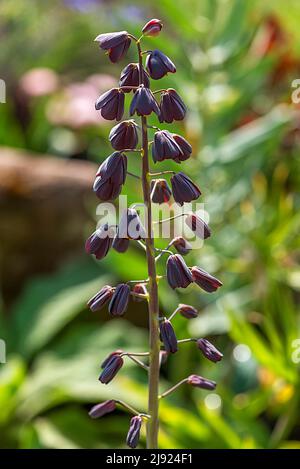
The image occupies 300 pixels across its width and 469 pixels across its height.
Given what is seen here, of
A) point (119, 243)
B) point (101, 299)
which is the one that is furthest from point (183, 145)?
point (101, 299)

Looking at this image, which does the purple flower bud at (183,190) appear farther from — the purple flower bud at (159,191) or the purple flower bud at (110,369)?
the purple flower bud at (110,369)

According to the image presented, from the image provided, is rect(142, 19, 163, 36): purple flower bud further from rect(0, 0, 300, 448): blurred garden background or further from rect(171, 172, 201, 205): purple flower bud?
rect(0, 0, 300, 448): blurred garden background

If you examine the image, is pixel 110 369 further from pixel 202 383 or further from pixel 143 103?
pixel 143 103

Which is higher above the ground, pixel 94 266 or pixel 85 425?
pixel 94 266

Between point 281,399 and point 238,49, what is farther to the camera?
point 238,49

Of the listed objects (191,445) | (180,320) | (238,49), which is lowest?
(191,445)

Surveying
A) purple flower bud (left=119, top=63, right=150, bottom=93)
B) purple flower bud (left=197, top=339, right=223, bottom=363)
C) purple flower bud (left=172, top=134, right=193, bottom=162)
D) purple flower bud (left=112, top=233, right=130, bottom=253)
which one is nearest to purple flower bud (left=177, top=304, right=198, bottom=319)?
purple flower bud (left=197, top=339, right=223, bottom=363)

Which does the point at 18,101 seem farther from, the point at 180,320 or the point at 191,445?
the point at 191,445

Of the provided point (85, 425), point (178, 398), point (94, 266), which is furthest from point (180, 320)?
point (94, 266)
